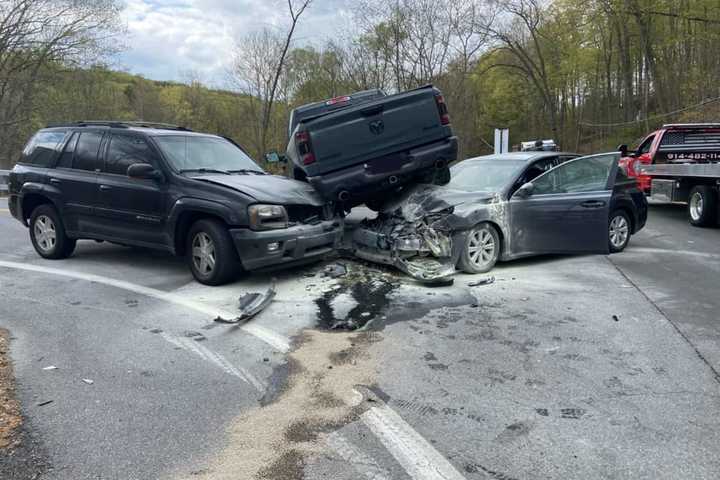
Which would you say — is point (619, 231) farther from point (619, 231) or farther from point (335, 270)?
point (335, 270)

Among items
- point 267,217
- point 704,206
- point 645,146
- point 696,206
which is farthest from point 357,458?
point 645,146

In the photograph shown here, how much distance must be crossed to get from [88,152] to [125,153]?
761mm

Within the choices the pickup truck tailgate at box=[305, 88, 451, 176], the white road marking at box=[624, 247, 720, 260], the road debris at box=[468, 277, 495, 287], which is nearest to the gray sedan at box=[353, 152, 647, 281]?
the road debris at box=[468, 277, 495, 287]

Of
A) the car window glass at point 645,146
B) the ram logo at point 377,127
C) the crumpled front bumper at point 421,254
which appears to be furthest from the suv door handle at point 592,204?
the car window glass at point 645,146

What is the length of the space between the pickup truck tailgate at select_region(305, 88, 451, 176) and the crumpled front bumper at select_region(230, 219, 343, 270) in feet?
3.98

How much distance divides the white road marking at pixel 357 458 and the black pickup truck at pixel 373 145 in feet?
14.9

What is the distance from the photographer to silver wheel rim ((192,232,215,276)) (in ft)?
20.3

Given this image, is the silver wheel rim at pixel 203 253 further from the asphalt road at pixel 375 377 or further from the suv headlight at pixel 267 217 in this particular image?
the suv headlight at pixel 267 217

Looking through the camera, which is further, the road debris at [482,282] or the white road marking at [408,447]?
the road debris at [482,282]

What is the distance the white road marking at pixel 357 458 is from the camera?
262 centimetres

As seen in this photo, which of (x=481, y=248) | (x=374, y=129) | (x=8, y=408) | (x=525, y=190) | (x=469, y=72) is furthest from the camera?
(x=469, y=72)

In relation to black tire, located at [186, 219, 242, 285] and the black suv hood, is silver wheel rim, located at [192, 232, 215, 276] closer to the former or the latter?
black tire, located at [186, 219, 242, 285]

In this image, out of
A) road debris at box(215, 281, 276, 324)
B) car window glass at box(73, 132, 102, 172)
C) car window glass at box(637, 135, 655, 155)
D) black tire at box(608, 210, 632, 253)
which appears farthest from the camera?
car window glass at box(637, 135, 655, 155)

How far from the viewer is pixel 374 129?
7344 mm
